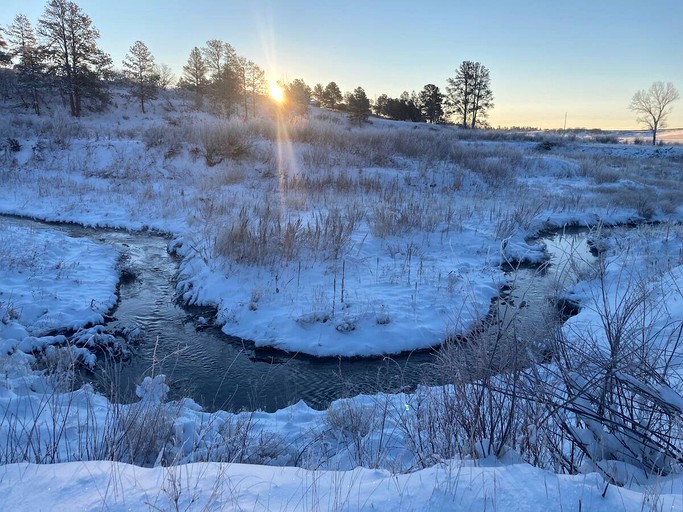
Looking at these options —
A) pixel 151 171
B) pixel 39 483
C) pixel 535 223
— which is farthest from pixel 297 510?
pixel 151 171

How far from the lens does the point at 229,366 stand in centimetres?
511

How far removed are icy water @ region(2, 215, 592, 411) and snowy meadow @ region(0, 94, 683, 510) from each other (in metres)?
0.19

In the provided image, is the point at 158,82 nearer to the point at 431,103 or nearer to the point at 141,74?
the point at 141,74

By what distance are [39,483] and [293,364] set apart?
156 inches

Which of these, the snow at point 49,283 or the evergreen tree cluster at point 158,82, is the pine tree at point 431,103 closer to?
the evergreen tree cluster at point 158,82

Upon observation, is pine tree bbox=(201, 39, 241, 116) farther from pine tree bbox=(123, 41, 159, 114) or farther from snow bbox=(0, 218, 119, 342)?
snow bbox=(0, 218, 119, 342)

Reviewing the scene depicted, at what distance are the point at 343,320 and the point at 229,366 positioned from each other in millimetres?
1925

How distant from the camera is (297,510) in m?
1.83

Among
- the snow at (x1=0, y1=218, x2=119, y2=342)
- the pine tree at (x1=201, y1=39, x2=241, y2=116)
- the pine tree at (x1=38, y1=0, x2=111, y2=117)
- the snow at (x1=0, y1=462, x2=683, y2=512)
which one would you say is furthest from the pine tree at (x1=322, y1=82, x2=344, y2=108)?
the snow at (x1=0, y1=462, x2=683, y2=512)

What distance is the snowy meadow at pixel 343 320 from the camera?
2.10 metres

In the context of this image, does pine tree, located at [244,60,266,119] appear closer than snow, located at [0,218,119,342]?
No

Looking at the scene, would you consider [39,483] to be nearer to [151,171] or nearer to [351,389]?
[351,389]

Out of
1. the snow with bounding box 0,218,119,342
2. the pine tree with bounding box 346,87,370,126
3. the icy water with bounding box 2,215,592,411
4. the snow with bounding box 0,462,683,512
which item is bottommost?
the icy water with bounding box 2,215,592,411

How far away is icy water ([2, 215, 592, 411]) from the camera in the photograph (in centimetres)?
490
